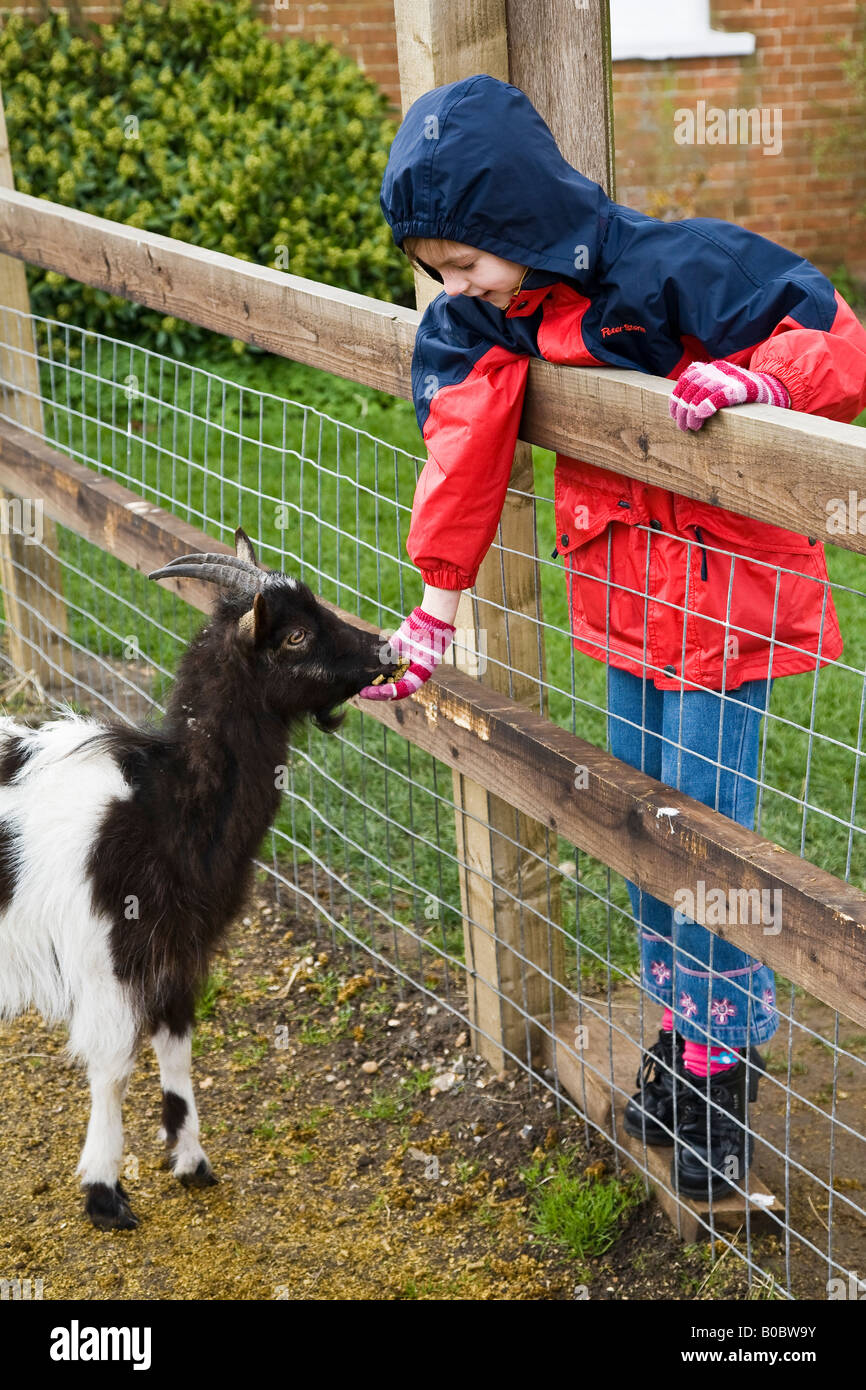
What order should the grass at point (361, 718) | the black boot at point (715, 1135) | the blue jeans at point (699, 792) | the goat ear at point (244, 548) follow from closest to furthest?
the blue jeans at point (699, 792)
the black boot at point (715, 1135)
the goat ear at point (244, 548)
the grass at point (361, 718)

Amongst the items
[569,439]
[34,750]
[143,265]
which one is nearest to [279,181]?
[143,265]

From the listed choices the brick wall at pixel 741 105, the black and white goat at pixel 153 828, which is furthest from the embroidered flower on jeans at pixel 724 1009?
the brick wall at pixel 741 105

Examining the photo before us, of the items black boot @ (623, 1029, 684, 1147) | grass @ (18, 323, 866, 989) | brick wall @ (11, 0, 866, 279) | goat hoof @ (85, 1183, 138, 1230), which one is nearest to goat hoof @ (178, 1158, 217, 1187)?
goat hoof @ (85, 1183, 138, 1230)

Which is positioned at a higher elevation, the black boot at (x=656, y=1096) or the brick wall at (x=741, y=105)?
the brick wall at (x=741, y=105)

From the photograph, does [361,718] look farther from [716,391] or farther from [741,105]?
[741,105]

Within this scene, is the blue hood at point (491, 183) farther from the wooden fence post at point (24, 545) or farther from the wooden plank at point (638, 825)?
the wooden fence post at point (24, 545)

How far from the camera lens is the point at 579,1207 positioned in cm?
315

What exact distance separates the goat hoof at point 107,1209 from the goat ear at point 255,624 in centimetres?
141

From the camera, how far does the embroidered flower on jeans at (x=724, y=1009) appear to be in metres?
2.92

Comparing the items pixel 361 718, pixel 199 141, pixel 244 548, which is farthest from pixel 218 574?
pixel 199 141

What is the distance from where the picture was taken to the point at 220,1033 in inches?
157

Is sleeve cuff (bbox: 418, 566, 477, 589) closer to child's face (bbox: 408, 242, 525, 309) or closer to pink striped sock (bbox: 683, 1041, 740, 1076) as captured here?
child's face (bbox: 408, 242, 525, 309)

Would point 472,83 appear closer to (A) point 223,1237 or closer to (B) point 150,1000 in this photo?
(B) point 150,1000

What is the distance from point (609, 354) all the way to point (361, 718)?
1722 mm
